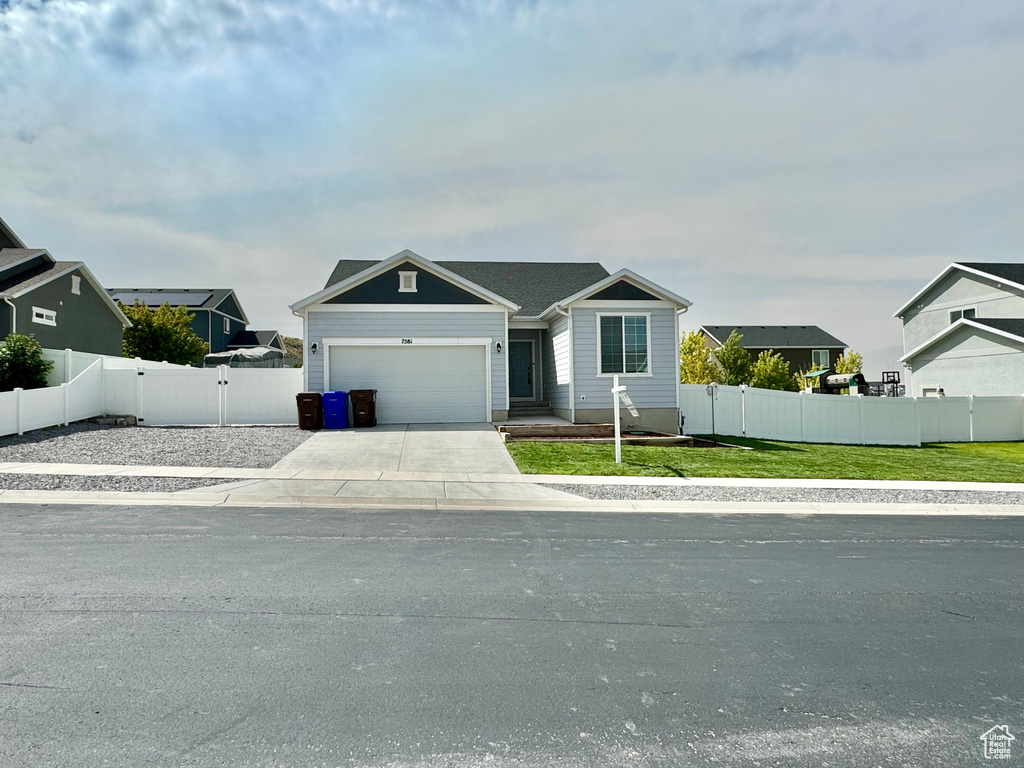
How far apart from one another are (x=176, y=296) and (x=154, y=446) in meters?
34.1

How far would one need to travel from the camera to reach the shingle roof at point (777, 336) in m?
48.4

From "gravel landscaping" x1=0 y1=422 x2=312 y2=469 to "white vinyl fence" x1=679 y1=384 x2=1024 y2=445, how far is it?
12.0m

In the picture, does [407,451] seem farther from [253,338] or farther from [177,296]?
[253,338]

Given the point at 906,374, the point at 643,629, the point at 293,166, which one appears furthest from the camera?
the point at 906,374

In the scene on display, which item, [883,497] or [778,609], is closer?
[778,609]

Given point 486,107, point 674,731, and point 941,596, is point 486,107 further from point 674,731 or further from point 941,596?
point 674,731

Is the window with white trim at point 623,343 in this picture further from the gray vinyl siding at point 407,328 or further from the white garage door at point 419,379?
the white garage door at point 419,379

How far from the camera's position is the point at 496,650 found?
3.90 meters

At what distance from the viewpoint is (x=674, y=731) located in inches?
118

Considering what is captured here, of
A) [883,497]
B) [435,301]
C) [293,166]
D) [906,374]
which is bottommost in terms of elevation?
[883,497]

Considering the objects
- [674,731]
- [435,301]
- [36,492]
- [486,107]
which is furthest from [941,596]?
[435,301]

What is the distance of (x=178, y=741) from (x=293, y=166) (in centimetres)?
1558

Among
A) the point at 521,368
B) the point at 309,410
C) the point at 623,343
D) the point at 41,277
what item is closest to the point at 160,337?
the point at 41,277

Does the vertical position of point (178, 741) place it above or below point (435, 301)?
below
